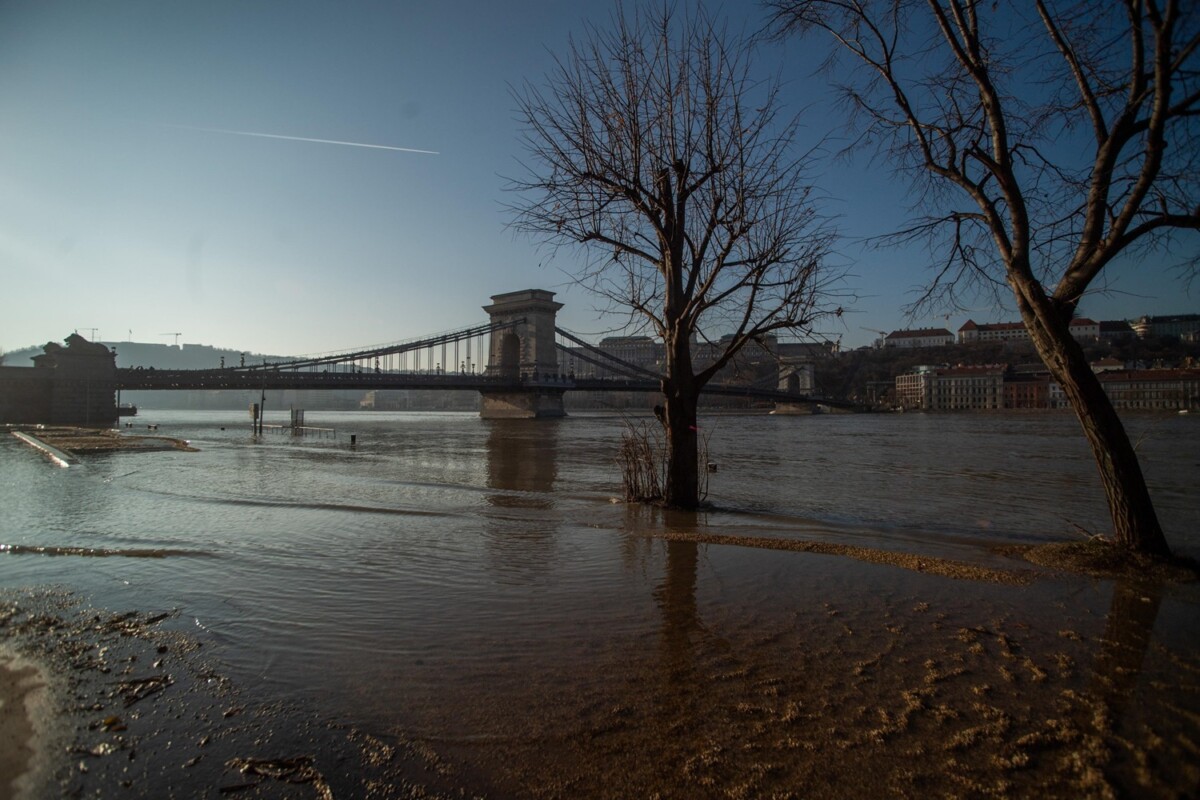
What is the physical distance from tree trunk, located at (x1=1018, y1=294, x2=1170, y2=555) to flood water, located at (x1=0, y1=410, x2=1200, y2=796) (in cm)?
78

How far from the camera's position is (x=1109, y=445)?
4.66 metres

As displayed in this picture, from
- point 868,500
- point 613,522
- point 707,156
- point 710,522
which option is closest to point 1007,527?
point 868,500

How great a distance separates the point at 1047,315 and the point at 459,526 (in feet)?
18.3

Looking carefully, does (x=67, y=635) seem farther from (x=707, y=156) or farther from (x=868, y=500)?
(x=868, y=500)

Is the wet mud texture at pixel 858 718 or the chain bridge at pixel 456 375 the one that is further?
the chain bridge at pixel 456 375

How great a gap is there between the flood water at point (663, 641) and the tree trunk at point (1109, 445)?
783 millimetres

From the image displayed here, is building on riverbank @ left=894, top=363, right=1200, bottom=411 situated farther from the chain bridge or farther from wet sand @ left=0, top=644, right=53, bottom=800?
wet sand @ left=0, top=644, right=53, bottom=800

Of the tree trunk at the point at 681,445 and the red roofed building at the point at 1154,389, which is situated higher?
the red roofed building at the point at 1154,389

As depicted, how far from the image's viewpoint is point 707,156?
6.89 meters

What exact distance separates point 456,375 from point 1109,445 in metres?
54.7

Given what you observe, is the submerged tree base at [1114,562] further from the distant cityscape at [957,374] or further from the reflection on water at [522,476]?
the distant cityscape at [957,374]

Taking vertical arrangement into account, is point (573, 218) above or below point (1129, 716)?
above

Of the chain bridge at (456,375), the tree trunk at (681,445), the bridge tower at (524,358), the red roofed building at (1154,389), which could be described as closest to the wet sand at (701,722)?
the tree trunk at (681,445)

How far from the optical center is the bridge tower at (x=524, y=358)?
192 feet
